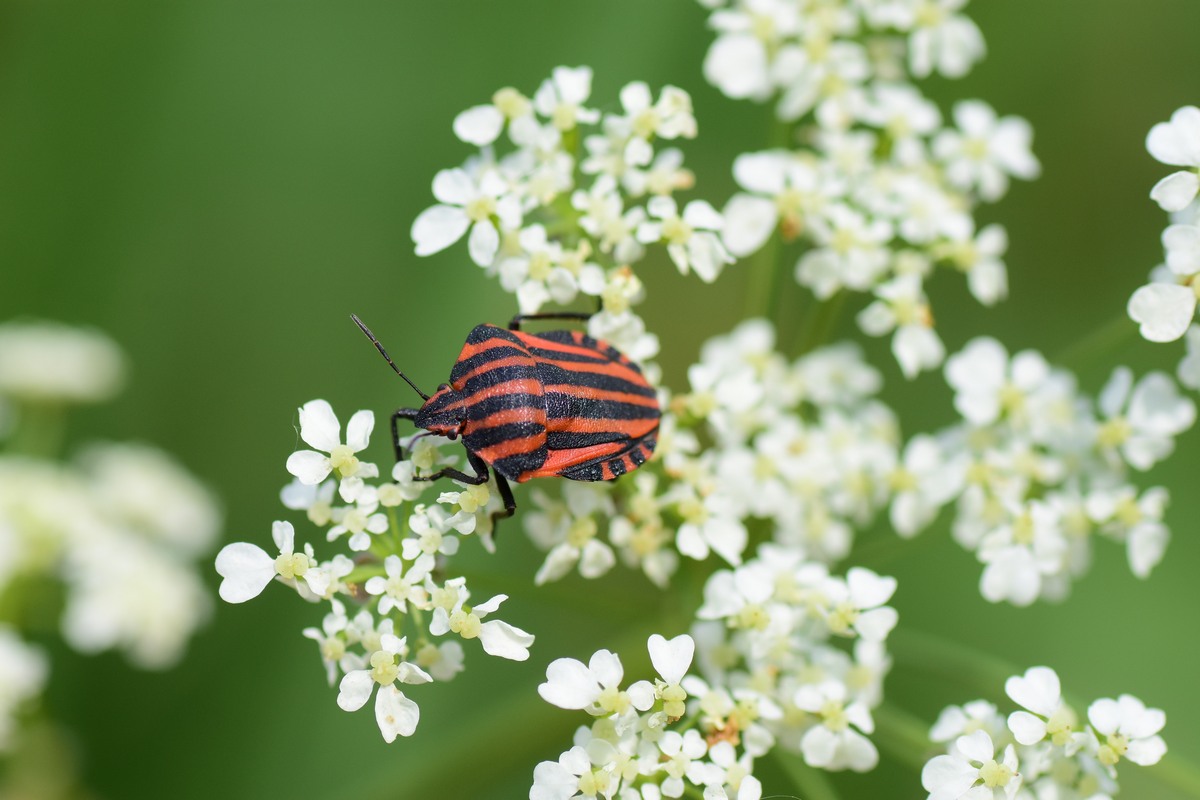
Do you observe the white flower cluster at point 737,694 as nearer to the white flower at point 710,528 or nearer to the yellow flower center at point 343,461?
the white flower at point 710,528

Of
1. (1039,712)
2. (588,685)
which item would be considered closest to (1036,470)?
(1039,712)

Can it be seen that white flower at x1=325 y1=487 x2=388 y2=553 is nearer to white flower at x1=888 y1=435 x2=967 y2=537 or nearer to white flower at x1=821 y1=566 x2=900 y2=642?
white flower at x1=821 y1=566 x2=900 y2=642

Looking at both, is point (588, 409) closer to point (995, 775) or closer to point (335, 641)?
point (335, 641)

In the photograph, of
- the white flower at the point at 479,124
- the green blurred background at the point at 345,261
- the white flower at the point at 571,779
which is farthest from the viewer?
the green blurred background at the point at 345,261

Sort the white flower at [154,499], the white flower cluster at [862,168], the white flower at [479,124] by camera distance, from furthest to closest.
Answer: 1. the white flower at [154,499]
2. the white flower cluster at [862,168]
3. the white flower at [479,124]

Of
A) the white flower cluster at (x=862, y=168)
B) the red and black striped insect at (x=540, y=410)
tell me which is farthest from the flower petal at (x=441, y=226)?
the white flower cluster at (x=862, y=168)
